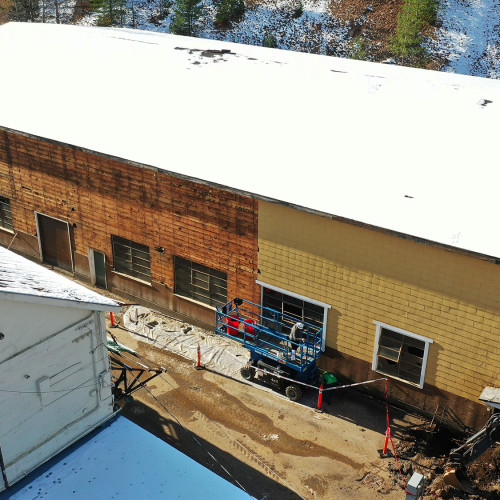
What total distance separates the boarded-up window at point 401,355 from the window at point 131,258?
30.8 ft

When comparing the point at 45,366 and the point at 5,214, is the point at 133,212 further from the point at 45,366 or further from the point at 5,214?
the point at 45,366

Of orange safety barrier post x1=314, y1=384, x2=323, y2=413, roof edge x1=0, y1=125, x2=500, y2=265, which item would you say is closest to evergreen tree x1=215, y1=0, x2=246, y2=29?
roof edge x1=0, y1=125, x2=500, y2=265

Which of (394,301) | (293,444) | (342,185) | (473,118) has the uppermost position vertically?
(473,118)

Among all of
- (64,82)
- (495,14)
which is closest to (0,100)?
(64,82)

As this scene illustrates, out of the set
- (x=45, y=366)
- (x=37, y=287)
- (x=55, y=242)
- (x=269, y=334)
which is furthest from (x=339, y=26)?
(x=45, y=366)

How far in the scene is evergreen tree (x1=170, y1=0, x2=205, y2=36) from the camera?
55.5 m

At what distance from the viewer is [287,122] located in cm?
2080

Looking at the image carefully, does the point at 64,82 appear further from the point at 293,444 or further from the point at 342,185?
the point at 293,444

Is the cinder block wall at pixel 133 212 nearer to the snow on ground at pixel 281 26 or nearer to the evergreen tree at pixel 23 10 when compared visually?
the snow on ground at pixel 281 26

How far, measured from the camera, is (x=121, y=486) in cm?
1251

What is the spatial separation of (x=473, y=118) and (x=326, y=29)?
1687 inches

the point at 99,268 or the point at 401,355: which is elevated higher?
the point at 401,355

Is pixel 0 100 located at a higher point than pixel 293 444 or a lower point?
higher

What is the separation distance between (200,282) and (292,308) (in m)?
3.83
